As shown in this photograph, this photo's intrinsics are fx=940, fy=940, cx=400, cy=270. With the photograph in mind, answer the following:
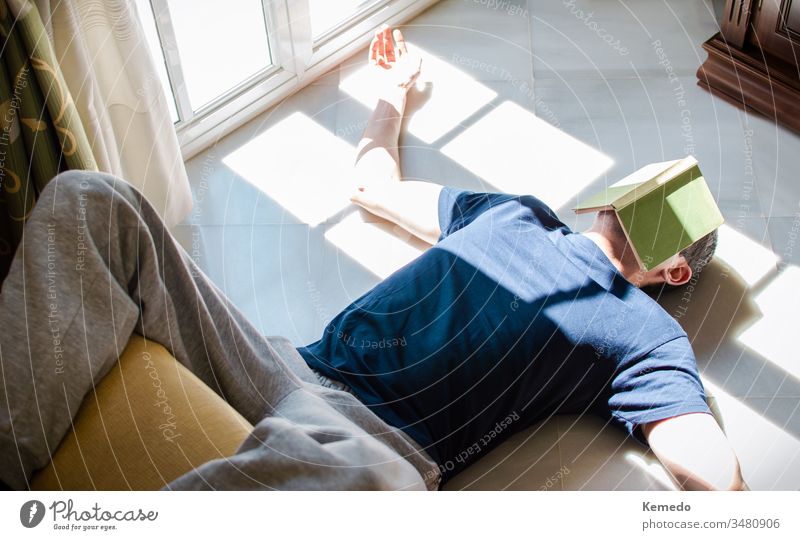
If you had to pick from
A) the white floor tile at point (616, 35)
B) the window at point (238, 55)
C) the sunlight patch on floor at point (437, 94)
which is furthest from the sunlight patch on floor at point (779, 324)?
the window at point (238, 55)

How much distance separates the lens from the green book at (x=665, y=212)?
1166 mm

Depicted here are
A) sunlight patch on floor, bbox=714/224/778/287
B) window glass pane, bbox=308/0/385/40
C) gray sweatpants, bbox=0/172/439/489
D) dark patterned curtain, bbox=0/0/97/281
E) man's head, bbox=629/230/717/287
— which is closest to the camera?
gray sweatpants, bbox=0/172/439/489

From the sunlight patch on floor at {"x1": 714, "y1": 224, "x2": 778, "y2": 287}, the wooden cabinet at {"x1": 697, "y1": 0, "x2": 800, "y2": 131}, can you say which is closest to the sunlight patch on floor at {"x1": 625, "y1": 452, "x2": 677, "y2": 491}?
the sunlight patch on floor at {"x1": 714, "y1": 224, "x2": 778, "y2": 287}

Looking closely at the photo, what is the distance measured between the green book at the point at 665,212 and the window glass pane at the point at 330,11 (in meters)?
0.58

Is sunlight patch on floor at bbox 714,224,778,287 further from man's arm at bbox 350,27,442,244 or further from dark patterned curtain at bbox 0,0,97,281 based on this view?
dark patterned curtain at bbox 0,0,97,281

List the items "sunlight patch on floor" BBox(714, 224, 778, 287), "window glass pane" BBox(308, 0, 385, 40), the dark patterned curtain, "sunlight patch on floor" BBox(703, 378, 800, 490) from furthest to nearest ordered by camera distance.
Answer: "window glass pane" BBox(308, 0, 385, 40) < "sunlight patch on floor" BBox(714, 224, 778, 287) < "sunlight patch on floor" BBox(703, 378, 800, 490) < the dark patterned curtain

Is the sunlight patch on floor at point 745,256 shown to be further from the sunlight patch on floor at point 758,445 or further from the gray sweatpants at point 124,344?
the gray sweatpants at point 124,344

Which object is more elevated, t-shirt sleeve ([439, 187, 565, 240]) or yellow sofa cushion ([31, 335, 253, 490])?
yellow sofa cushion ([31, 335, 253, 490])

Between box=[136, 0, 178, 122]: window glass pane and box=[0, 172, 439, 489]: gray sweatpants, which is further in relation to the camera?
box=[136, 0, 178, 122]: window glass pane

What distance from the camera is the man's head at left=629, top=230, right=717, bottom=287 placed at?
1203mm

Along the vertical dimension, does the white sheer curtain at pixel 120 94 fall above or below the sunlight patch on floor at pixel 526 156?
above

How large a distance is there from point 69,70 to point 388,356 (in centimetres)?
50

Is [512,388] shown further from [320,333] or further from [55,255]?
[55,255]
